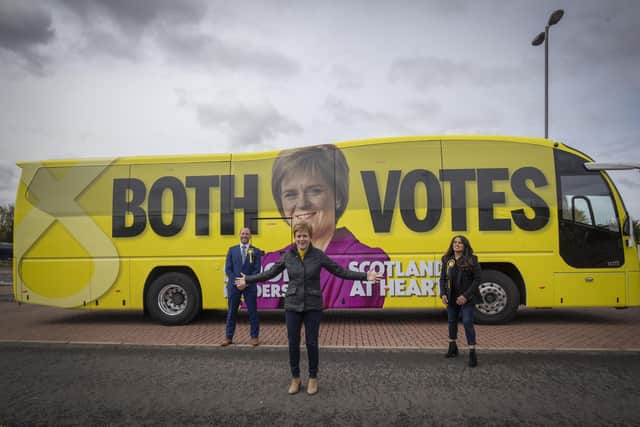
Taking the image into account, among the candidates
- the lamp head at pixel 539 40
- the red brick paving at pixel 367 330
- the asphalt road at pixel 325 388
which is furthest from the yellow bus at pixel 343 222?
the lamp head at pixel 539 40

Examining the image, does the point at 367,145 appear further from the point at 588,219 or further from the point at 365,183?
the point at 588,219

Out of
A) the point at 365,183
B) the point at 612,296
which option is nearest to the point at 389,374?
the point at 365,183

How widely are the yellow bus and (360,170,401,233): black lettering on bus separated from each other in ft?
0.07

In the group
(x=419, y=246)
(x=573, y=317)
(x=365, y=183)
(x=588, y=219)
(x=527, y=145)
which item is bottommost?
(x=573, y=317)

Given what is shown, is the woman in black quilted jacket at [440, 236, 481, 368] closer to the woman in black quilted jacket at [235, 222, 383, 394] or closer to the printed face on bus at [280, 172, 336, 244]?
the woman in black quilted jacket at [235, 222, 383, 394]

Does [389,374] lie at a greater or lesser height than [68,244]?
lesser

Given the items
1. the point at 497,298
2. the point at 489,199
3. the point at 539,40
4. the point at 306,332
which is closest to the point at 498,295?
the point at 497,298

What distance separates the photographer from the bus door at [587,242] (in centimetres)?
750

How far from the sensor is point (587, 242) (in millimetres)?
7605

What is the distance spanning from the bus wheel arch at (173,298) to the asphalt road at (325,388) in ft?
6.27

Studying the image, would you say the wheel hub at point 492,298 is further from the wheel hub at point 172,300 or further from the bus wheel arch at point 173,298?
the wheel hub at point 172,300

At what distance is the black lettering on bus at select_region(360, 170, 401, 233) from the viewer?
7855 mm

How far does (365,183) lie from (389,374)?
400 cm

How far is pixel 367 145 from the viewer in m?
8.15
